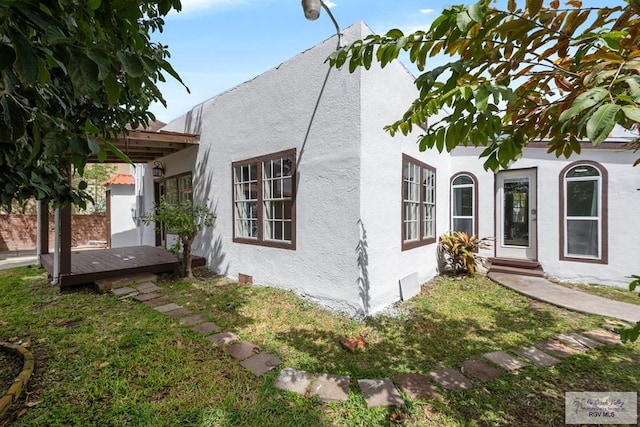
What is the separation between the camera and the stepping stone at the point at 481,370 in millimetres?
2982

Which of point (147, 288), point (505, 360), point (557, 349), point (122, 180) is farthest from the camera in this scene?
point (122, 180)

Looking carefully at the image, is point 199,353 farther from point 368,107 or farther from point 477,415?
point 368,107

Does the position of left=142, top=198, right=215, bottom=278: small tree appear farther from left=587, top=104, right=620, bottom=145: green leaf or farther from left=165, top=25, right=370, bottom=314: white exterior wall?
left=587, top=104, right=620, bottom=145: green leaf

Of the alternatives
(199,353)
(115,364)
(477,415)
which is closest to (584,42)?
(477,415)

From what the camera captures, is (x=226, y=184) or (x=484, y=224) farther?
(x=484, y=224)

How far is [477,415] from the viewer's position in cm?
245

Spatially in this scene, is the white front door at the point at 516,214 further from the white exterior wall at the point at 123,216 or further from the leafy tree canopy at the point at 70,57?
the white exterior wall at the point at 123,216

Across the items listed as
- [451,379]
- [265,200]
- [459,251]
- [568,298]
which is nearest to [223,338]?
[451,379]

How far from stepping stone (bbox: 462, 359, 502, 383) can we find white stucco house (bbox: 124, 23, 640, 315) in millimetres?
1588

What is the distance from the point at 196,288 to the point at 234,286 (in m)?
0.76

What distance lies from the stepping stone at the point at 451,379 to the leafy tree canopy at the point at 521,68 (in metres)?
2.23

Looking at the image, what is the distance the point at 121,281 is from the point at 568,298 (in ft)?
28.9

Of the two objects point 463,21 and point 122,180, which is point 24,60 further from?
point 122,180

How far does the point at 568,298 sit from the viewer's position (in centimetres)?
534
